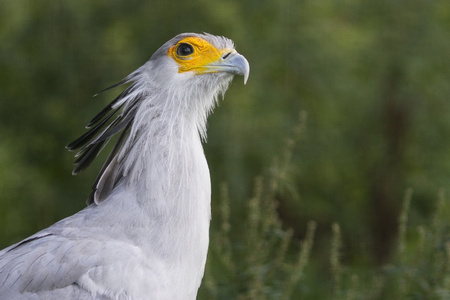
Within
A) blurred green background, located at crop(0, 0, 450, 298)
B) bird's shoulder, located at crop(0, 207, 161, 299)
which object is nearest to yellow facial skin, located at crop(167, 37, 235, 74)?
bird's shoulder, located at crop(0, 207, 161, 299)

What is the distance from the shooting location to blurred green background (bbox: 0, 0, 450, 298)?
656cm

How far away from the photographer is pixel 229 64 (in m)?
3.71

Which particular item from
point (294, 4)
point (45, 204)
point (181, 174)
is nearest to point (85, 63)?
point (45, 204)

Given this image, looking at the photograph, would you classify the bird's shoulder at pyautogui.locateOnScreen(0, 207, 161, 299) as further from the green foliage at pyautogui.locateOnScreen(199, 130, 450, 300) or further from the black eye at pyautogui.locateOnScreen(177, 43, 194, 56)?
the green foliage at pyautogui.locateOnScreen(199, 130, 450, 300)

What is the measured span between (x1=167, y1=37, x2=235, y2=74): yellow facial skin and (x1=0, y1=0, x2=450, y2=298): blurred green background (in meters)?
2.42

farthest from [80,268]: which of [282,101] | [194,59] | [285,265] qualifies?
[282,101]

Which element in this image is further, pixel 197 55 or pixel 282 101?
pixel 282 101

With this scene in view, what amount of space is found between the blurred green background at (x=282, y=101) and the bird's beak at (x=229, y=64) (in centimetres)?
240

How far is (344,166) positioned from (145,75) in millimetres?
4287

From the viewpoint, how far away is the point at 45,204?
6.50 m

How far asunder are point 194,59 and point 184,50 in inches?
2.9

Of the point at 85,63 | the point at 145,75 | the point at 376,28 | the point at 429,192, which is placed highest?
the point at 376,28

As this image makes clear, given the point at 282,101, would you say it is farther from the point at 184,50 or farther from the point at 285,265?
the point at 184,50

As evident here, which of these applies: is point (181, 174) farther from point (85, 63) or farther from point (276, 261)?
point (85, 63)
